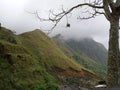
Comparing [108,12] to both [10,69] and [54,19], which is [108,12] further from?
[10,69]

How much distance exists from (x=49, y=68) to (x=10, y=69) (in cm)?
729

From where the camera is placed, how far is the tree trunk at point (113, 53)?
36.7 feet

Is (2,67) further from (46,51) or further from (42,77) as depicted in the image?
(46,51)

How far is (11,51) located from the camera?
19.3 m

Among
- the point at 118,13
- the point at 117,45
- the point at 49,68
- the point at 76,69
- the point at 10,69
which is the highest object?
the point at 118,13

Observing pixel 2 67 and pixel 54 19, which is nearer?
pixel 54 19

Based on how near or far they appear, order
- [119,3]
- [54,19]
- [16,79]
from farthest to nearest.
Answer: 1. [16,79]
2. [54,19]
3. [119,3]

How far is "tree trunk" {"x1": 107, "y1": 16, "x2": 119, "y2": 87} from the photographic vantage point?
1117cm

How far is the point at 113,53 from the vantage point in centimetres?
1128

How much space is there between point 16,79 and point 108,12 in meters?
6.65

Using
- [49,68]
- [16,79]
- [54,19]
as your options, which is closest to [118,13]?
[54,19]

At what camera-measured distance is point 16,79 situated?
16.2m

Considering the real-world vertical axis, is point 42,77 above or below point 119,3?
below

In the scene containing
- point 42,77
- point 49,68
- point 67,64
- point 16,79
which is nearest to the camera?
point 16,79
